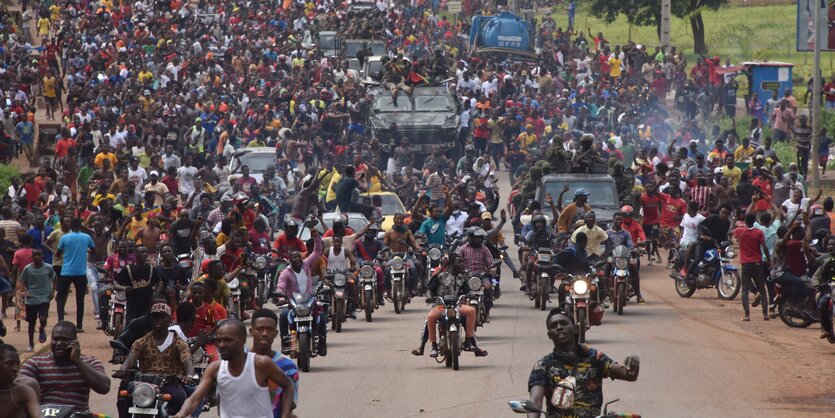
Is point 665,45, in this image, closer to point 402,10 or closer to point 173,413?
point 402,10

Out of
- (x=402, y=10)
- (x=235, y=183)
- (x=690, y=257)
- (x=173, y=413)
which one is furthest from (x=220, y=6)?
(x=173, y=413)

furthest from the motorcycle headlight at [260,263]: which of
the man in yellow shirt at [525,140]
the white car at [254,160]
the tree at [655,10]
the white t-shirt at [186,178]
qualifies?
the tree at [655,10]

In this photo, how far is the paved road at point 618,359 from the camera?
49.4ft

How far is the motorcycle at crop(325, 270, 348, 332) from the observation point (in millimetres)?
19938

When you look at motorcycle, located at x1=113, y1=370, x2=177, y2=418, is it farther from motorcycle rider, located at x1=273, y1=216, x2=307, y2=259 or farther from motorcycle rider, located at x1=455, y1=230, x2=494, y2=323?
motorcycle rider, located at x1=273, y1=216, x2=307, y2=259

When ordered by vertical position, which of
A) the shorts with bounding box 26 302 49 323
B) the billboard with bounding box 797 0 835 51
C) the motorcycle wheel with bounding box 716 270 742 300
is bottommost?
the motorcycle wheel with bounding box 716 270 742 300

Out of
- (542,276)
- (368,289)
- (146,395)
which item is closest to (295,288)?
(368,289)

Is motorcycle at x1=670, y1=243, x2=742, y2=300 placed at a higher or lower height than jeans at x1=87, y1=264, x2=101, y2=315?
lower

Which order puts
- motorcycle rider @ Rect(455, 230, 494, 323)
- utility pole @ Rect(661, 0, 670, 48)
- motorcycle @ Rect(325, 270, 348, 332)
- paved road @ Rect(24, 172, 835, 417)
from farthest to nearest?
utility pole @ Rect(661, 0, 670, 48), motorcycle @ Rect(325, 270, 348, 332), motorcycle rider @ Rect(455, 230, 494, 323), paved road @ Rect(24, 172, 835, 417)

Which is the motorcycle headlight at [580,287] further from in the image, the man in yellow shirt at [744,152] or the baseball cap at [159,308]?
the man in yellow shirt at [744,152]

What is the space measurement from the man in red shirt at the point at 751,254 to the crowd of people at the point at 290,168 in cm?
3

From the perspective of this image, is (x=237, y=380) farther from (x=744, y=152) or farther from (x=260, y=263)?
(x=744, y=152)

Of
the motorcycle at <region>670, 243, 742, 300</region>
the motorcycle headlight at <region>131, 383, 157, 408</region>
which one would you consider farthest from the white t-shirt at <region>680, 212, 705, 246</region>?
the motorcycle headlight at <region>131, 383, 157, 408</region>

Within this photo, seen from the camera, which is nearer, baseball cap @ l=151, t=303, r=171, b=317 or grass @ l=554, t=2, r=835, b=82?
baseball cap @ l=151, t=303, r=171, b=317
